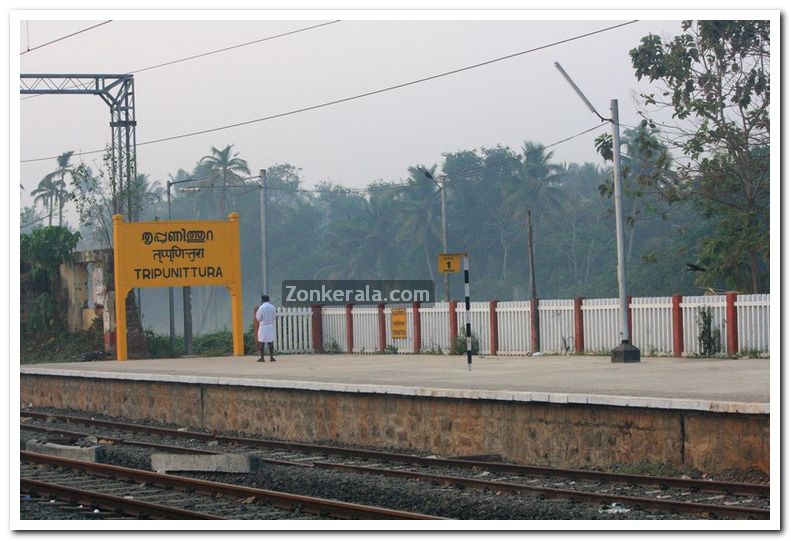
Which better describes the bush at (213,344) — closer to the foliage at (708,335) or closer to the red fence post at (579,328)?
the red fence post at (579,328)

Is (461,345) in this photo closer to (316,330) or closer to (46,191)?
(316,330)

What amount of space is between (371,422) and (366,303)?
54.0ft

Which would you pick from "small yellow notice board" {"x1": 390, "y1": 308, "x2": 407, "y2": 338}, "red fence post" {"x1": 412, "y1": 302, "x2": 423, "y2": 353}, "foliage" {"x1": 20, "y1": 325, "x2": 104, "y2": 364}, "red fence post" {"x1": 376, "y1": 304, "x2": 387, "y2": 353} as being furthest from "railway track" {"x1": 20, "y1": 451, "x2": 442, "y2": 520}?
"foliage" {"x1": 20, "y1": 325, "x2": 104, "y2": 364}

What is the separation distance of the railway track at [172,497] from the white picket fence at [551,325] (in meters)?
14.0

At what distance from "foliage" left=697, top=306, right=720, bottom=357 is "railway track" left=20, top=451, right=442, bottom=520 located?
13.9m

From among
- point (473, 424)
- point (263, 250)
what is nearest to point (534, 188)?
point (263, 250)

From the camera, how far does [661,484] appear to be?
1473 cm

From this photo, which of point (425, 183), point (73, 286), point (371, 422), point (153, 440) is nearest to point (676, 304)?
A: point (371, 422)

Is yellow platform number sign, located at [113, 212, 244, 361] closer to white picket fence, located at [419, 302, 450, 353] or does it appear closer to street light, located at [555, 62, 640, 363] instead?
white picket fence, located at [419, 302, 450, 353]

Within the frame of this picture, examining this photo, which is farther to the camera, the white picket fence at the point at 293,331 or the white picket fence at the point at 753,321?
the white picket fence at the point at 293,331

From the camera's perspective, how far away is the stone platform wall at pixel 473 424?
15336mm

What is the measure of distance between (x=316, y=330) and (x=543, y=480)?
2060 cm

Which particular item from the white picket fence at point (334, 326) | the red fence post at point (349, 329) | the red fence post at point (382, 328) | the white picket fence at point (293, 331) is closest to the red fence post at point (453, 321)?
the red fence post at point (382, 328)
